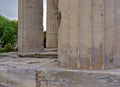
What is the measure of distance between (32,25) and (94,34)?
23.9 ft

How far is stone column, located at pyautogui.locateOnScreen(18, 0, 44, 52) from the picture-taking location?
11.3 metres

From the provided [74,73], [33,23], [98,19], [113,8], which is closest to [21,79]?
[74,73]

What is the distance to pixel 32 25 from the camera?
1131cm

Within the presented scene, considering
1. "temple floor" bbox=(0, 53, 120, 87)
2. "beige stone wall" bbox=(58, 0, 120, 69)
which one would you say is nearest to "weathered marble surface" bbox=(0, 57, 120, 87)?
"temple floor" bbox=(0, 53, 120, 87)

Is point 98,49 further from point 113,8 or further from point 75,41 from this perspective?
point 113,8

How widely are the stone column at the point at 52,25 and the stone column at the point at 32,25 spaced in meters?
3.91

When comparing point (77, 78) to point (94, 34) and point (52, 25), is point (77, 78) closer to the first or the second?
point (94, 34)

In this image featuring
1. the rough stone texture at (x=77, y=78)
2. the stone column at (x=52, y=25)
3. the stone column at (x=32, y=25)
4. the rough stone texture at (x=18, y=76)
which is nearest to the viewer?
the rough stone texture at (x=77, y=78)

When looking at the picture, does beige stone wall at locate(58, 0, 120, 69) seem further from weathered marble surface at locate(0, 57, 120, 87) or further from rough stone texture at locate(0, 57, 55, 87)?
rough stone texture at locate(0, 57, 55, 87)

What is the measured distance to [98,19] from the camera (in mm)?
4254

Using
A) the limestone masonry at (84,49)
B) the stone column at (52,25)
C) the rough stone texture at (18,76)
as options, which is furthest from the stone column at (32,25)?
the limestone masonry at (84,49)

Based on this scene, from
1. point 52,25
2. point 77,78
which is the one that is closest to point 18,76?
point 77,78

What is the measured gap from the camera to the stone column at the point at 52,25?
15.4 metres

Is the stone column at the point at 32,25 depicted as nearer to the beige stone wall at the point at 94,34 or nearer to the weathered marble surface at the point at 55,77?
the weathered marble surface at the point at 55,77
